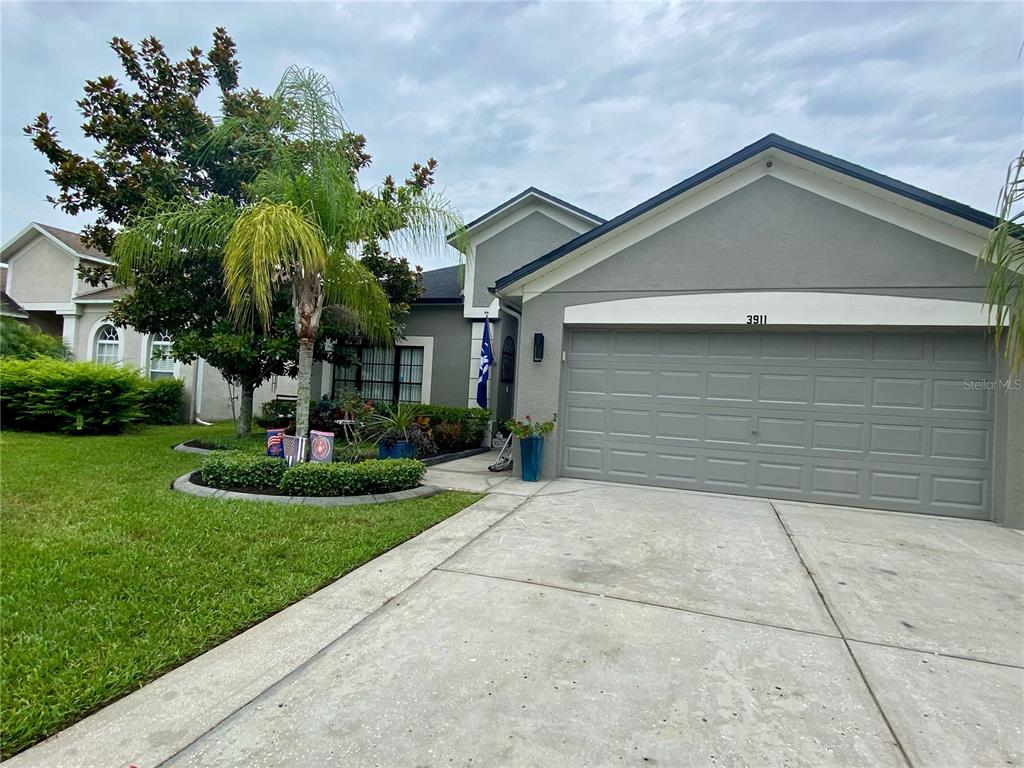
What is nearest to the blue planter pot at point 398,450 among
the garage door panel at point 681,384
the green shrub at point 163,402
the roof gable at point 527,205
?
the garage door panel at point 681,384

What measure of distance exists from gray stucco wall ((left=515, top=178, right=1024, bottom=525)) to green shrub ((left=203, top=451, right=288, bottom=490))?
3.82 m

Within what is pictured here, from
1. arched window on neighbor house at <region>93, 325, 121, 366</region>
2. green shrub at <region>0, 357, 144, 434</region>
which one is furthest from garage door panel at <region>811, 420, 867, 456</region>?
arched window on neighbor house at <region>93, 325, 121, 366</region>

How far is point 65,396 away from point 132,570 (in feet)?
35.2

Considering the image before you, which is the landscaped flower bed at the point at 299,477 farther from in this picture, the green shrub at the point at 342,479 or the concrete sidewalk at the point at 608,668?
the concrete sidewalk at the point at 608,668

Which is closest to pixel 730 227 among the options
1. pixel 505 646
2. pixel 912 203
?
pixel 912 203

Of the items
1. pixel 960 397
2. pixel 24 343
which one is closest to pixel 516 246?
pixel 960 397

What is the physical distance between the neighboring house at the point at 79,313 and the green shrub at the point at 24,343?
1.10m

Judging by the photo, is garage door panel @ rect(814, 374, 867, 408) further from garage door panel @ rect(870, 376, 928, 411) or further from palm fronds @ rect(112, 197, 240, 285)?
palm fronds @ rect(112, 197, 240, 285)

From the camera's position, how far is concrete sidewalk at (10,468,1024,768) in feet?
7.62

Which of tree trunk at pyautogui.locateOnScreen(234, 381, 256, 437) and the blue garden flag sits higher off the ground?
the blue garden flag

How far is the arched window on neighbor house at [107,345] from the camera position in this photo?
1634cm

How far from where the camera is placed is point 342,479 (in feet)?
21.2

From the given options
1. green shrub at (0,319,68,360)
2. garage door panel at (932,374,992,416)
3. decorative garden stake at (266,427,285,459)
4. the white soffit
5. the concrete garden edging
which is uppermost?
the white soffit

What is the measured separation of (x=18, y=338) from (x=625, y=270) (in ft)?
55.2
